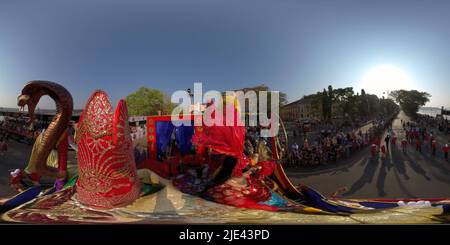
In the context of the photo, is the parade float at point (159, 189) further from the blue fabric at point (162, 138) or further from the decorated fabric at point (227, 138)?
the blue fabric at point (162, 138)

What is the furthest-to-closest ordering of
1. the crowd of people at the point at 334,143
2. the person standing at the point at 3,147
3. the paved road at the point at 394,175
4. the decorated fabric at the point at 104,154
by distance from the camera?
the person standing at the point at 3,147 < the crowd of people at the point at 334,143 < the paved road at the point at 394,175 < the decorated fabric at the point at 104,154

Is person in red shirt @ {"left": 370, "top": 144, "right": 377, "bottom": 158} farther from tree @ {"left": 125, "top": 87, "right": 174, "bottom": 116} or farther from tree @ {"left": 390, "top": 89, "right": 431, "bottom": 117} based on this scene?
tree @ {"left": 125, "top": 87, "right": 174, "bottom": 116}

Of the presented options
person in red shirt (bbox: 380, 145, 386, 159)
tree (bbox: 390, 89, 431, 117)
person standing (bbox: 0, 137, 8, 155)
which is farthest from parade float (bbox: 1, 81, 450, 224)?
person standing (bbox: 0, 137, 8, 155)

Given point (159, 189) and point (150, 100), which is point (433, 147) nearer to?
point (159, 189)

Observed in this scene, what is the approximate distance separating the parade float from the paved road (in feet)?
0.84

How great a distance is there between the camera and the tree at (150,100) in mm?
2965

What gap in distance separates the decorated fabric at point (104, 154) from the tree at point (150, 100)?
1132 mm

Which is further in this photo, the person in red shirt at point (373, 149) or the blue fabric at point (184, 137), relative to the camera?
the person in red shirt at point (373, 149)

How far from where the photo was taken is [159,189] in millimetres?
2002

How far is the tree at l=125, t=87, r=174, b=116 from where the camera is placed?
117 inches

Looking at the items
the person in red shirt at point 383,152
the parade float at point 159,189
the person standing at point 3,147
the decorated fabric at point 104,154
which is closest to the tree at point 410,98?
the person in red shirt at point 383,152
